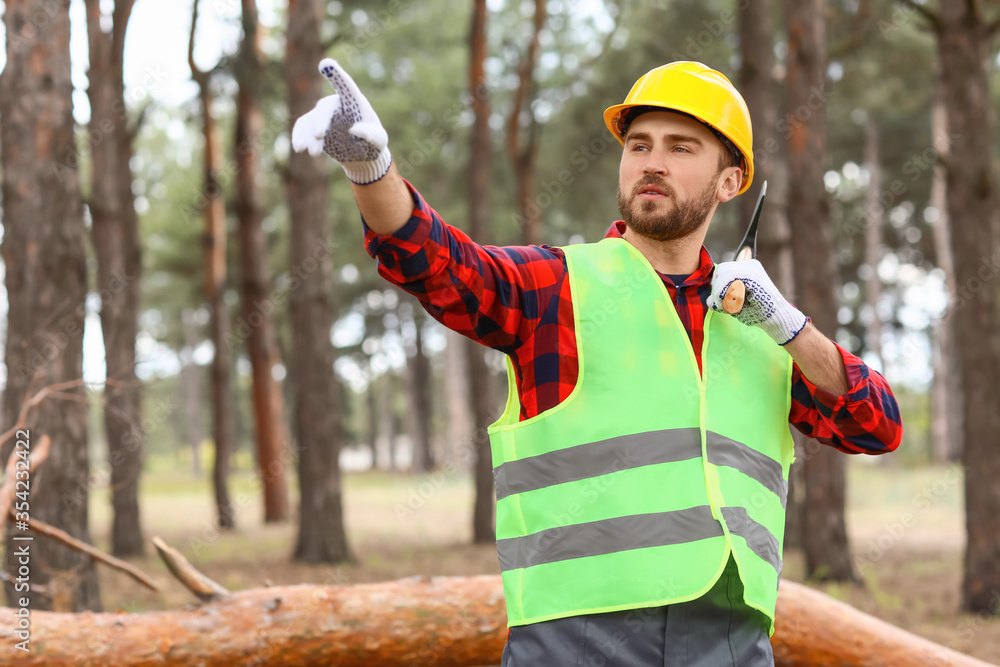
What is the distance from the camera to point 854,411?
2102mm

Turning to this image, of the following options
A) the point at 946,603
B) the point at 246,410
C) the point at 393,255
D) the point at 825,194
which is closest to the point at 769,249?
the point at 825,194

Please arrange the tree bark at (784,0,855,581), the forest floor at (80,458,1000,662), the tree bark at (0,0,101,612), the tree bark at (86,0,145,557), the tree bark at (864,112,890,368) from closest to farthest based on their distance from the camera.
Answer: the tree bark at (0,0,101,612), the forest floor at (80,458,1000,662), the tree bark at (784,0,855,581), the tree bark at (86,0,145,557), the tree bark at (864,112,890,368)

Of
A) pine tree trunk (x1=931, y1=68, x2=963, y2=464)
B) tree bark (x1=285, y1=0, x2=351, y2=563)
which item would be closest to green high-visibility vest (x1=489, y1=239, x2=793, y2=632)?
tree bark (x1=285, y1=0, x2=351, y2=563)

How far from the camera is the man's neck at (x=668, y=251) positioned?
2.16 m

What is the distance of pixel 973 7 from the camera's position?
23.5 ft

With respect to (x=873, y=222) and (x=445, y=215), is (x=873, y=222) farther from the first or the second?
(x=445, y=215)

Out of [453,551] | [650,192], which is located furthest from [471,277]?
[453,551]

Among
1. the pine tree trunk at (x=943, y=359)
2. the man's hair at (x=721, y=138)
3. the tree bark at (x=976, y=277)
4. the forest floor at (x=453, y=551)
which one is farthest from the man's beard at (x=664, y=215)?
the pine tree trunk at (x=943, y=359)

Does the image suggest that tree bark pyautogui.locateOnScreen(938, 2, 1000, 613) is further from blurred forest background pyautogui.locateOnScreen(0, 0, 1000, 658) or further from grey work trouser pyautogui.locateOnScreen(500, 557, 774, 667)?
grey work trouser pyautogui.locateOnScreen(500, 557, 774, 667)

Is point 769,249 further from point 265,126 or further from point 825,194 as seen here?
point 265,126

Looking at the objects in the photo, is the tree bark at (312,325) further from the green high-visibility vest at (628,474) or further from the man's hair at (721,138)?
the green high-visibility vest at (628,474)

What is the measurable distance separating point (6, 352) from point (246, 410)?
46551 mm

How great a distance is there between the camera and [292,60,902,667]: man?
1.83 metres

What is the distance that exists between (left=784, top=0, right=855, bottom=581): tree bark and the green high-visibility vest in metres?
6.85
